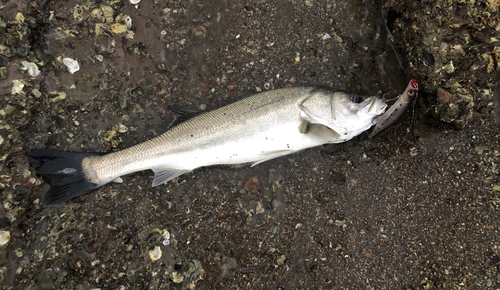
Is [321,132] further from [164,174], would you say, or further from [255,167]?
[164,174]

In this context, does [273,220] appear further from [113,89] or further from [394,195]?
[113,89]

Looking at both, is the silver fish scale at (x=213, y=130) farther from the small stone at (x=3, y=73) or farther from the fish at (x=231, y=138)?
A: the small stone at (x=3, y=73)

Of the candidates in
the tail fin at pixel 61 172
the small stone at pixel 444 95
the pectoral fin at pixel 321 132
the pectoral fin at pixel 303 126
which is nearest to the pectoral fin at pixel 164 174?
the tail fin at pixel 61 172

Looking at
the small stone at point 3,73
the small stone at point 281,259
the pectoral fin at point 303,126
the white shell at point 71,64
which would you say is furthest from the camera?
the white shell at point 71,64

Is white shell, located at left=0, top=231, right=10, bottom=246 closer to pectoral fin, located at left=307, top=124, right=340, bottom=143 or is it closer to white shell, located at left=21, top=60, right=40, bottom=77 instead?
white shell, located at left=21, top=60, right=40, bottom=77

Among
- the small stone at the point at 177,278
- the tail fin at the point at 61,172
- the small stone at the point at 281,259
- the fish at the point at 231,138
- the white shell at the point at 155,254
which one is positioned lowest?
the small stone at the point at 177,278

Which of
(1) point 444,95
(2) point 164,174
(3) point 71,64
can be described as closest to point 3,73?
(3) point 71,64

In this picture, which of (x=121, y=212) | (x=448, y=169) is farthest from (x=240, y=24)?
(x=448, y=169)
